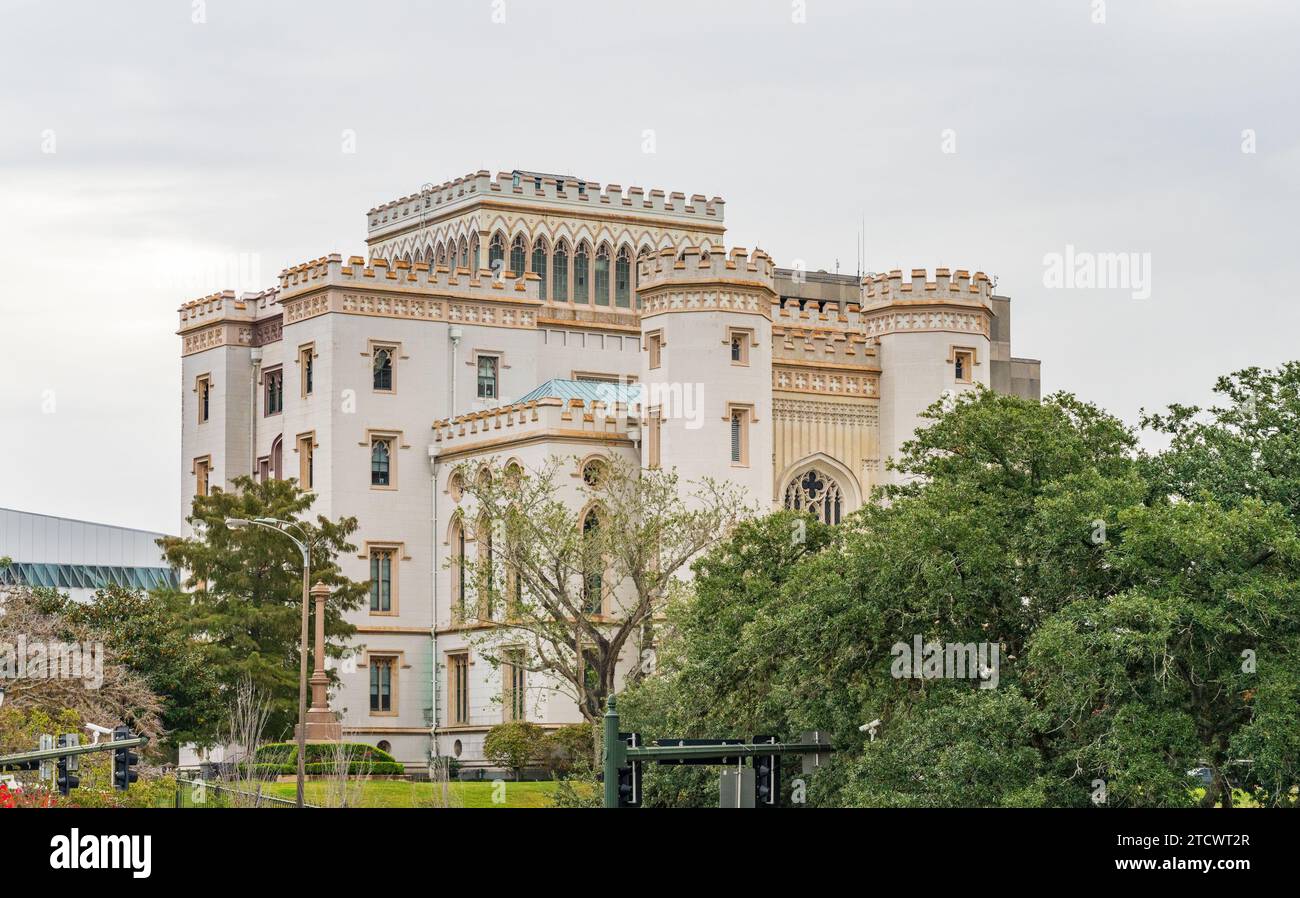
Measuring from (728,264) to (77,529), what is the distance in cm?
3834

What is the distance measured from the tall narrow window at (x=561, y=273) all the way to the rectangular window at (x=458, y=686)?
14928mm

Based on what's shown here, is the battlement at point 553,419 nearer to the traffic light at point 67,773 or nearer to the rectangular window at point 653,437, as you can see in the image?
the rectangular window at point 653,437

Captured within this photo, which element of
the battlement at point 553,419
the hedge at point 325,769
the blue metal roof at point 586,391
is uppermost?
the blue metal roof at point 586,391

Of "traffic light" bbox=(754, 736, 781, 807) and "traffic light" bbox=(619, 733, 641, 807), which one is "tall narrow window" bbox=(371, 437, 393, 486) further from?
"traffic light" bbox=(619, 733, 641, 807)

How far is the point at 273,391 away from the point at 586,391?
39.5 ft

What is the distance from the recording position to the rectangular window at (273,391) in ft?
273

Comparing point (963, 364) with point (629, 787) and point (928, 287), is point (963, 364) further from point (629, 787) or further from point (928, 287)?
→ point (629, 787)

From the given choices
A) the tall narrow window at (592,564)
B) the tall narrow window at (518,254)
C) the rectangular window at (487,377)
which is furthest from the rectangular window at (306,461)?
the tall narrow window at (592,564)

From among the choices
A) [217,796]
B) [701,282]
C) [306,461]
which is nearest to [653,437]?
[701,282]

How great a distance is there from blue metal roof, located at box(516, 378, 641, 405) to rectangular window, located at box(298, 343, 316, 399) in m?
7.04

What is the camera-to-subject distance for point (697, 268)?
7231 cm

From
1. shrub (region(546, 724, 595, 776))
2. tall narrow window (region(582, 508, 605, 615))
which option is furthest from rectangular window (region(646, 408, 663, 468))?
shrub (region(546, 724, 595, 776))

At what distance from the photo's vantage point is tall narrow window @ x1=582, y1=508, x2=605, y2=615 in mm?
67062
